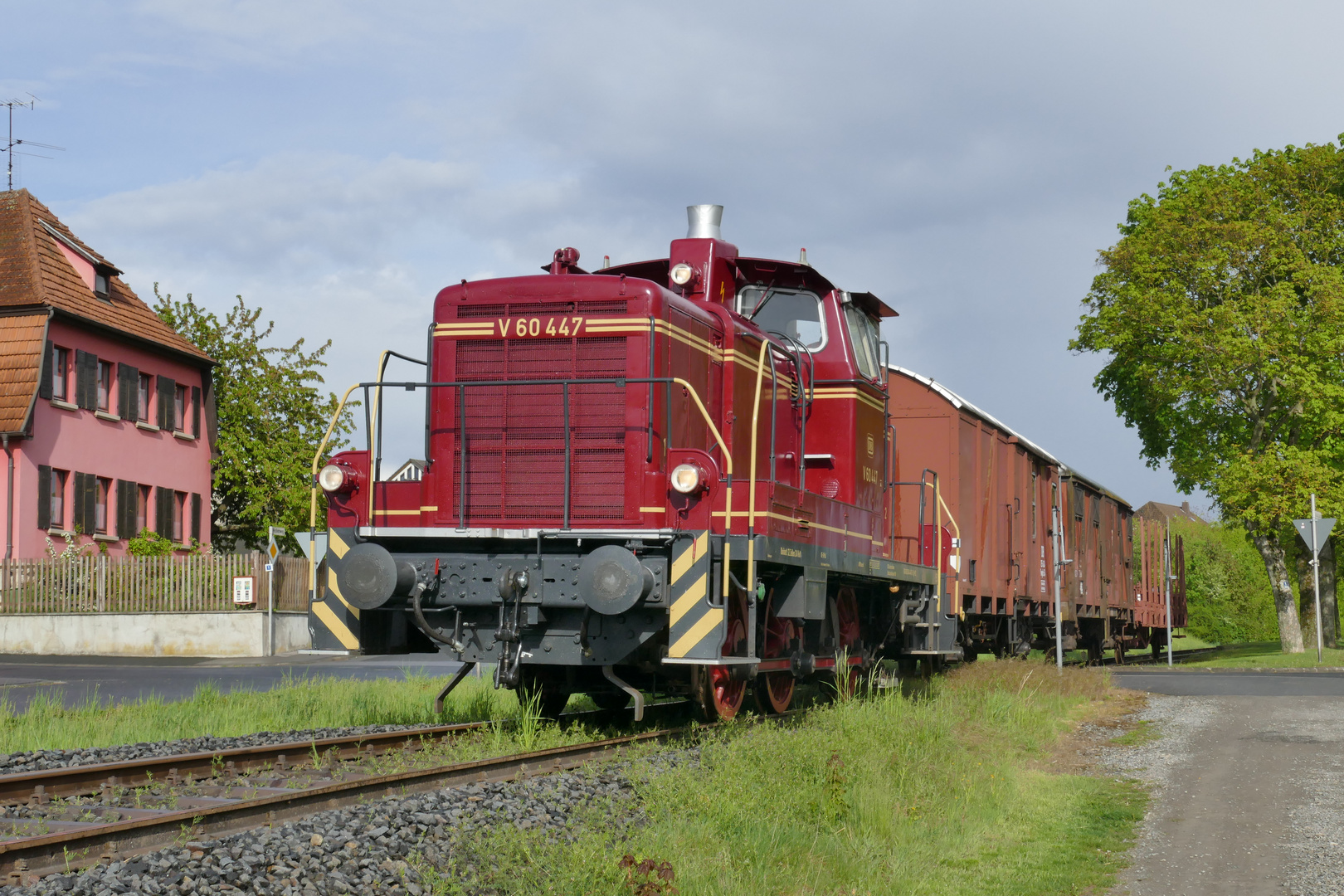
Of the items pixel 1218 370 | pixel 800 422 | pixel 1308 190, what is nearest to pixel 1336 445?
pixel 1218 370

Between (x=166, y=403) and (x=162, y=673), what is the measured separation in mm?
15167

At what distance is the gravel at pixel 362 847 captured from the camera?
475cm

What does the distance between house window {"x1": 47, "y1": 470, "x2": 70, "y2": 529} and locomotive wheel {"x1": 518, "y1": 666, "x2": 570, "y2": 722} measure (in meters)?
22.0

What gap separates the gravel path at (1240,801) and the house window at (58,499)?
79.2 ft

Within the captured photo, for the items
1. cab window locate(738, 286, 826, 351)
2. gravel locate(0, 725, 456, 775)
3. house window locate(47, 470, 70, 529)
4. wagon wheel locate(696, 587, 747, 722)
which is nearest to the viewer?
gravel locate(0, 725, 456, 775)

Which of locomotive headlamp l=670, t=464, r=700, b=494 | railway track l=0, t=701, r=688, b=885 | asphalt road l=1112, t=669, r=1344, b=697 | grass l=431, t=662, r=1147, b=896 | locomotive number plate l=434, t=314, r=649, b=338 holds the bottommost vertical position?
asphalt road l=1112, t=669, r=1344, b=697

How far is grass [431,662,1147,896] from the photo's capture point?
5.53m

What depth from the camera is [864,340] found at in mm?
11562

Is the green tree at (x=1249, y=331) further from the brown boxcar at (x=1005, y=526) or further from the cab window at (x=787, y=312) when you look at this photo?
the cab window at (x=787, y=312)

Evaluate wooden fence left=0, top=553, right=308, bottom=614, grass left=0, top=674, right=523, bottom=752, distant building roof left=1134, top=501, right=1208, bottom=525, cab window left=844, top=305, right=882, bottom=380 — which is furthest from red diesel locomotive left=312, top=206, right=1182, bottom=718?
distant building roof left=1134, top=501, right=1208, bottom=525

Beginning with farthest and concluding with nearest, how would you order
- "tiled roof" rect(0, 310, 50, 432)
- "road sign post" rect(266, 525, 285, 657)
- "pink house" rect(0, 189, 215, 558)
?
"pink house" rect(0, 189, 215, 558) < "tiled roof" rect(0, 310, 50, 432) < "road sign post" rect(266, 525, 285, 657)

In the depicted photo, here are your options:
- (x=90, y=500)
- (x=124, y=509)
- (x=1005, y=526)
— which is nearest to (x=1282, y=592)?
(x=1005, y=526)

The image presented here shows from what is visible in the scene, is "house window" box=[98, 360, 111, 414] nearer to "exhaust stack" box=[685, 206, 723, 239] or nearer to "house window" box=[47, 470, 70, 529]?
"house window" box=[47, 470, 70, 529]

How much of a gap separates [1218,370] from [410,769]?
22.7m
